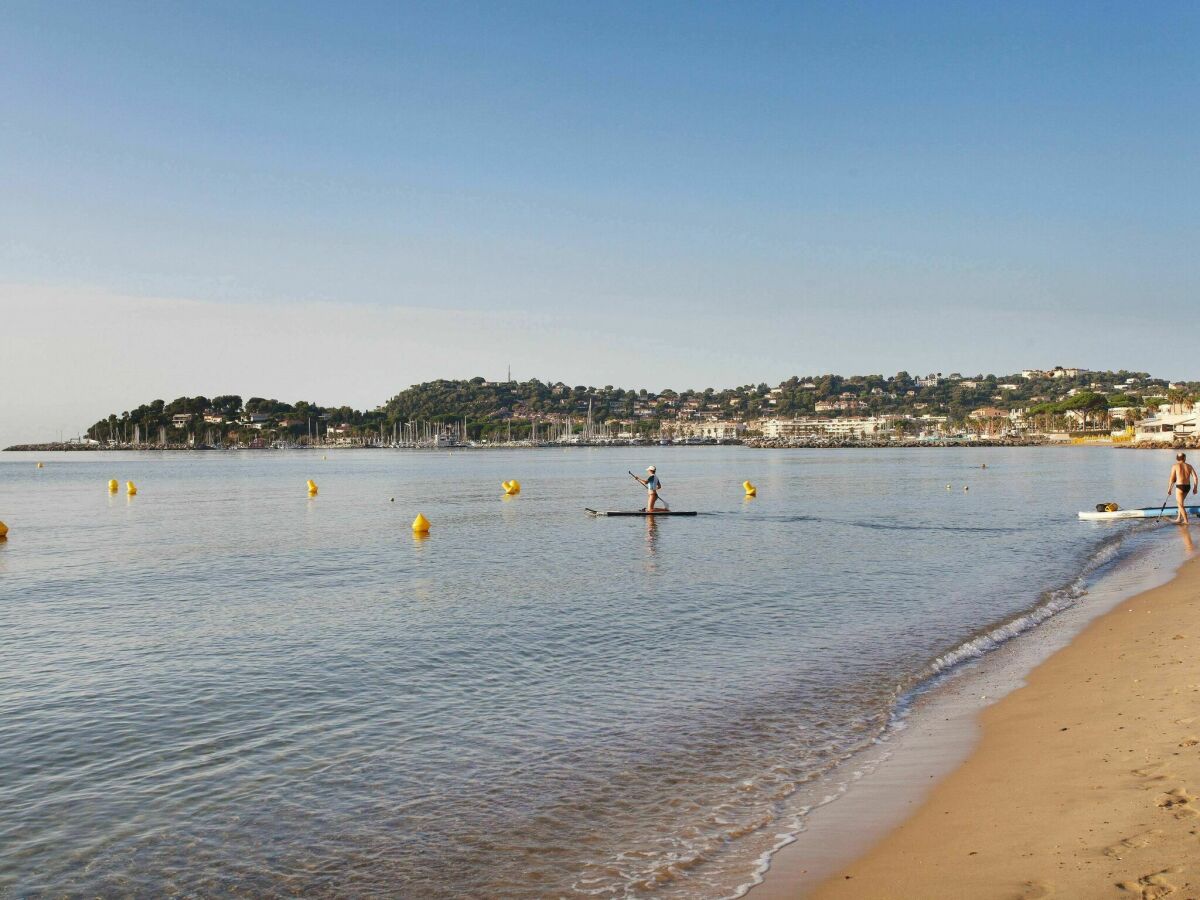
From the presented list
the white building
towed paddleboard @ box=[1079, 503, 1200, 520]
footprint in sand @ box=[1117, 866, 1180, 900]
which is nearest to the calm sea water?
footprint in sand @ box=[1117, 866, 1180, 900]

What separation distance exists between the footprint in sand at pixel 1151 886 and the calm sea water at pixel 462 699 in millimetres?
2518

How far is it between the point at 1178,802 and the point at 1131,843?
37.3 inches

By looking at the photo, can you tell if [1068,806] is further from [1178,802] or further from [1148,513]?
[1148,513]

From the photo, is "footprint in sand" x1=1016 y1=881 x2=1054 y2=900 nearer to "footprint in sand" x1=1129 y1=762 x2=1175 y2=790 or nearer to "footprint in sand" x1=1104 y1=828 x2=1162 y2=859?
"footprint in sand" x1=1104 y1=828 x2=1162 y2=859

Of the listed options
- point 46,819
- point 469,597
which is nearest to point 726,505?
point 469,597

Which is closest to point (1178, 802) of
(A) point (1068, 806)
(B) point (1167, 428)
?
(A) point (1068, 806)

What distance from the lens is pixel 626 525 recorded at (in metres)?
39.3

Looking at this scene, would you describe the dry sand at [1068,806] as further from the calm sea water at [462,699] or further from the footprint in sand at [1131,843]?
the calm sea water at [462,699]

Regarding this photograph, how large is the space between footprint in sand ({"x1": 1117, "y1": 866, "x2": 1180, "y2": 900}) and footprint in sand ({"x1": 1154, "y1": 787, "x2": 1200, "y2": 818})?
1116 millimetres

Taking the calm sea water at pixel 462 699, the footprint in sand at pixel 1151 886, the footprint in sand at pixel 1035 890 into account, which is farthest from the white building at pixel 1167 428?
the footprint in sand at pixel 1035 890

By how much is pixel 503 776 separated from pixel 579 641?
675 cm

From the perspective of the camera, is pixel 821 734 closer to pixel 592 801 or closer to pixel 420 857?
pixel 592 801

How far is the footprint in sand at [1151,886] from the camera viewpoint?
554 cm

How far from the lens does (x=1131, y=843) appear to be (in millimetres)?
6379
